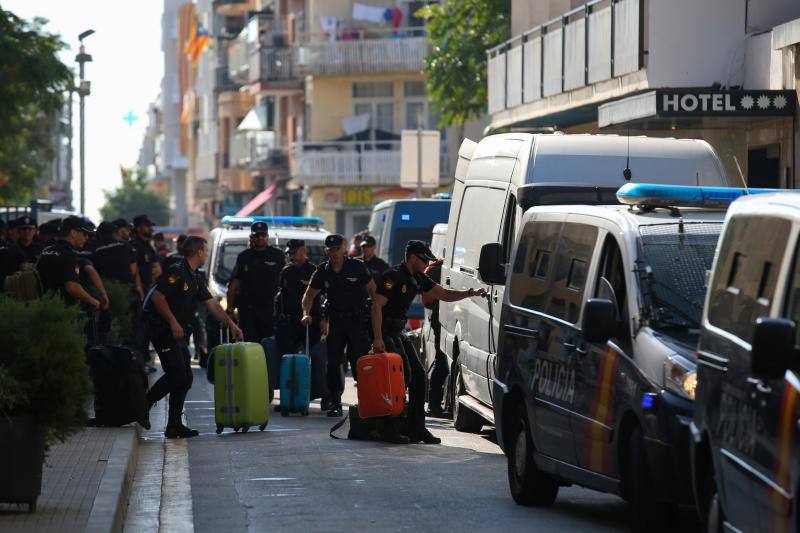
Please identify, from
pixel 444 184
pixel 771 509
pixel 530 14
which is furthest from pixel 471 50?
pixel 771 509

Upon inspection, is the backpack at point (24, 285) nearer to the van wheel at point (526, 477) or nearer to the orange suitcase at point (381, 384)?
the orange suitcase at point (381, 384)

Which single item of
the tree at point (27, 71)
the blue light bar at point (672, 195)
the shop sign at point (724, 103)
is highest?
the tree at point (27, 71)

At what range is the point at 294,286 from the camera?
19.1 metres

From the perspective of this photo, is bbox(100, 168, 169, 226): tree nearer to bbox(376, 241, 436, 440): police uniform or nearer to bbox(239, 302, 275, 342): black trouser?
bbox(239, 302, 275, 342): black trouser

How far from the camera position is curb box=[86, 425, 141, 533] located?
→ 375 inches

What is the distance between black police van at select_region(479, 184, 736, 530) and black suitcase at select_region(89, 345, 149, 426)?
14.4ft

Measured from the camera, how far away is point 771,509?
6.86 m

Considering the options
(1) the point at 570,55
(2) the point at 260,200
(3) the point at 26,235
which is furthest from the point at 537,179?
(2) the point at 260,200

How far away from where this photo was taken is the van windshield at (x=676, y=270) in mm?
9469

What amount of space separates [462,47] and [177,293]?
81.8ft

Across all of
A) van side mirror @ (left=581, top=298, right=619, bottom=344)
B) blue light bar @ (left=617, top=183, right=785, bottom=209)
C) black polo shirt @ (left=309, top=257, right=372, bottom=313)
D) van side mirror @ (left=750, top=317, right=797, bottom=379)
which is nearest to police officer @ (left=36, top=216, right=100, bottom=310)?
black polo shirt @ (left=309, top=257, right=372, bottom=313)

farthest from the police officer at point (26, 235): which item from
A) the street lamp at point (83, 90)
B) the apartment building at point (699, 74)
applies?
the street lamp at point (83, 90)

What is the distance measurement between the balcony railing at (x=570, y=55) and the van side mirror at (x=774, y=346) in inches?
738

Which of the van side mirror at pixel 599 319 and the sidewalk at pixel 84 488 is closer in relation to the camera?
the van side mirror at pixel 599 319
